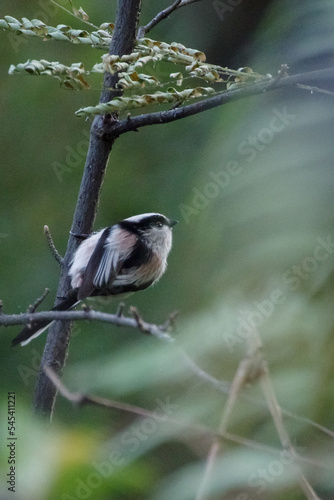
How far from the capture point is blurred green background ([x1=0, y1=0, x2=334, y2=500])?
70 centimetres

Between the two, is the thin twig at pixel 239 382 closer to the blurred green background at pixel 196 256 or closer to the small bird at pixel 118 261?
the blurred green background at pixel 196 256

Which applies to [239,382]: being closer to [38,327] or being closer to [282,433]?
[282,433]

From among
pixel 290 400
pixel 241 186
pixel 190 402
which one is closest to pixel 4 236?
pixel 241 186

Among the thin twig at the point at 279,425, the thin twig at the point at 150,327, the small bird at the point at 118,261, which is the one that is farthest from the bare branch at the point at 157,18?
the thin twig at the point at 279,425

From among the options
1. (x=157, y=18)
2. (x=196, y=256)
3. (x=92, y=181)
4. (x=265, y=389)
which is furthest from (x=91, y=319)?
(x=196, y=256)

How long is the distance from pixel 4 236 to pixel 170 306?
78cm

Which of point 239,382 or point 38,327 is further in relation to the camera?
point 38,327

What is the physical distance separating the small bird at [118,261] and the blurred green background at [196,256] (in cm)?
13

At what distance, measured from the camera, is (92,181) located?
48.2 inches

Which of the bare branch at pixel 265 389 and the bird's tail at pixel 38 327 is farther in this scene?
the bird's tail at pixel 38 327

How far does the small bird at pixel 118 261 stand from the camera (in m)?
1.46

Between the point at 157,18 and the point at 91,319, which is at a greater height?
the point at 157,18

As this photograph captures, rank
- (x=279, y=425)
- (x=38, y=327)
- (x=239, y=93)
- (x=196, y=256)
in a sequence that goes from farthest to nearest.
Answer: (x=196, y=256) → (x=38, y=327) → (x=239, y=93) → (x=279, y=425)

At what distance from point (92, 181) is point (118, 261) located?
1.18 ft
